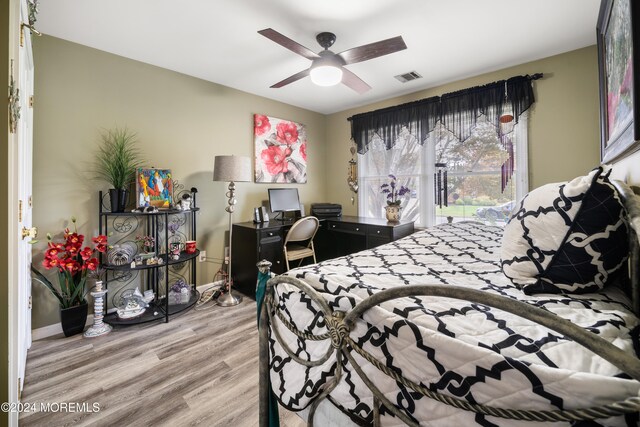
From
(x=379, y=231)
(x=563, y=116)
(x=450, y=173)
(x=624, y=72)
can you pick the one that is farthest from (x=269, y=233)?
(x=563, y=116)

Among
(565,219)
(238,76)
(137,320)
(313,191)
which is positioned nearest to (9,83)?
(565,219)

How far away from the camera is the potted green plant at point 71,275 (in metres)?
2.08

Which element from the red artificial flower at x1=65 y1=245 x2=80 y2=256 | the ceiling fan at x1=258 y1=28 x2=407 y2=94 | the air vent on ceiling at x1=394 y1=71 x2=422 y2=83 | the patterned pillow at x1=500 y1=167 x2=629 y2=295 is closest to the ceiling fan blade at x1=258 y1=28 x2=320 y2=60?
the ceiling fan at x1=258 y1=28 x2=407 y2=94

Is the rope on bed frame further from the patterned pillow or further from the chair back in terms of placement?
the chair back

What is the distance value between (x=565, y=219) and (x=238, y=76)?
10.1 feet

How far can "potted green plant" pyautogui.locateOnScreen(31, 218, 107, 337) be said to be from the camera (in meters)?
2.08

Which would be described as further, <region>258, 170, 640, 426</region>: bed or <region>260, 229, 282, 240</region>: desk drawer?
<region>260, 229, 282, 240</region>: desk drawer

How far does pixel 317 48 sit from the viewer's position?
2.44m

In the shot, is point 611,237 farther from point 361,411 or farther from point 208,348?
point 208,348

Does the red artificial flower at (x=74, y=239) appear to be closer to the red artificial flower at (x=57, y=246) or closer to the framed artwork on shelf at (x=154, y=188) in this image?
the red artificial flower at (x=57, y=246)

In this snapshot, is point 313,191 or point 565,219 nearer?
point 565,219

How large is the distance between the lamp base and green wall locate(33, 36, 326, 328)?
1.30 ft

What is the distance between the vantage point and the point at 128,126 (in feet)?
8.40

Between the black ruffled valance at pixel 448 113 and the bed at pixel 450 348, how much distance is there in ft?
7.35
